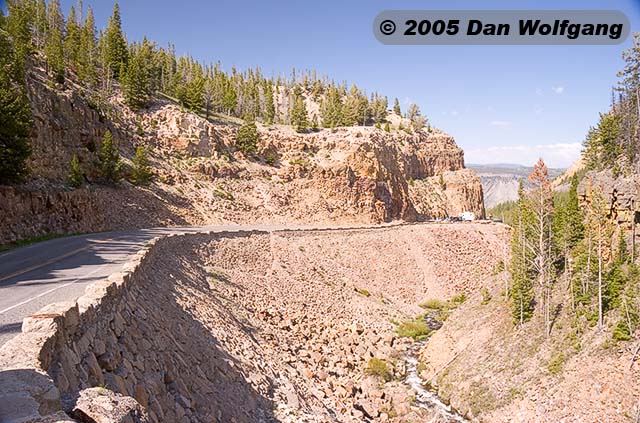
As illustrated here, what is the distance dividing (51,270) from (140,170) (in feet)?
91.1

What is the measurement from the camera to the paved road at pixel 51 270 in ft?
35.5

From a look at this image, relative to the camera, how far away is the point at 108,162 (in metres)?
36.8

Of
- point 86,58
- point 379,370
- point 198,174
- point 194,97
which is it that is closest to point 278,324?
point 379,370

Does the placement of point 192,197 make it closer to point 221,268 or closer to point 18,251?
point 221,268

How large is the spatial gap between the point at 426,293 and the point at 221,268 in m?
23.2

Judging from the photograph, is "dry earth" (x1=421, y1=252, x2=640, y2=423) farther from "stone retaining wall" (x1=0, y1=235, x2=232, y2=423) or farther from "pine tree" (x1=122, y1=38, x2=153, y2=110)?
"pine tree" (x1=122, y1=38, x2=153, y2=110)

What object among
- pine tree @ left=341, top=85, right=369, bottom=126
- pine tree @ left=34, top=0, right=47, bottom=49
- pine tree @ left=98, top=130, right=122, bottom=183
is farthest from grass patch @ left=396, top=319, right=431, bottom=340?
pine tree @ left=34, top=0, right=47, bottom=49

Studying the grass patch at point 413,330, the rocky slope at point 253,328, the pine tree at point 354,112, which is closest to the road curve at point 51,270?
the rocky slope at point 253,328

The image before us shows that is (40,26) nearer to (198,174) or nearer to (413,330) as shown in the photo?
(198,174)

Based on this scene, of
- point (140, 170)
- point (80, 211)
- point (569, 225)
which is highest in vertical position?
point (140, 170)

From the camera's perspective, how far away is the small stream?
70.3ft

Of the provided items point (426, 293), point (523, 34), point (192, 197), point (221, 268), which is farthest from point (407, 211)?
point (523, 34)

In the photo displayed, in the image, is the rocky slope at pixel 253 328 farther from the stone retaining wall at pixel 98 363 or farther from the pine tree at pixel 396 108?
the pine tree at pixel 396 108

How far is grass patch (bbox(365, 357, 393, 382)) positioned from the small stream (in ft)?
5.07
